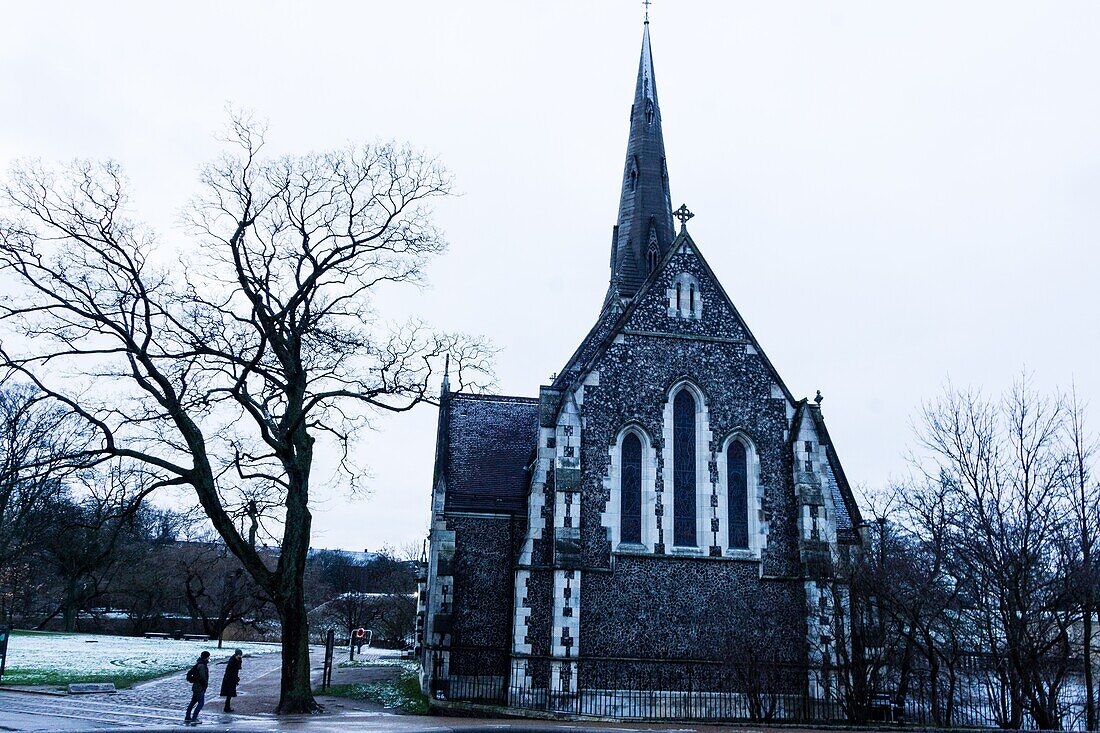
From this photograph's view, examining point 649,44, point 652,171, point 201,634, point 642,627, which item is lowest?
point 201,634

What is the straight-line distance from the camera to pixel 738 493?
22.9 m

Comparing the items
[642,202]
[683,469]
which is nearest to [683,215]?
[683,469]

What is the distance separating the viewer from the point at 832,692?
19734mm

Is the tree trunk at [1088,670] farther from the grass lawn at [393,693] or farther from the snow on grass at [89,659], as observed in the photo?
the snow on grass at [89,659]

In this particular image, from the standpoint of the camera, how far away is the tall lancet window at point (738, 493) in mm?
22562

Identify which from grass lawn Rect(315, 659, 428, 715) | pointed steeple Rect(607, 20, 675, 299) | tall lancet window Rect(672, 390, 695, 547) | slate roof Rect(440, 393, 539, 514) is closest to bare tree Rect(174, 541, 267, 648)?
grass lawn Rect(315, 659, 428, 715)

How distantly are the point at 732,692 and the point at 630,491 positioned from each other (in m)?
5.27

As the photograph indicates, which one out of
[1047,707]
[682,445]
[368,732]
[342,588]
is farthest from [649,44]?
[342,588]

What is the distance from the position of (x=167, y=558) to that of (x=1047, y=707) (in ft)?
179

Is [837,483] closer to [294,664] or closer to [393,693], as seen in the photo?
[393,693]

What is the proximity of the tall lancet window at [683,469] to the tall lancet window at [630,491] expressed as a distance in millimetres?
909

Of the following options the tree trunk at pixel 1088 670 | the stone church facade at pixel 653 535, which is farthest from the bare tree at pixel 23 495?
the tree trunk at pixel 1088 670

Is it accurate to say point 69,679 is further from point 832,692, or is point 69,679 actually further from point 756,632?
point 832,692

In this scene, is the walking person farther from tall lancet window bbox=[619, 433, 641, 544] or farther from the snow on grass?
tall lancet window bbox=[619, 433, 641, 544]
